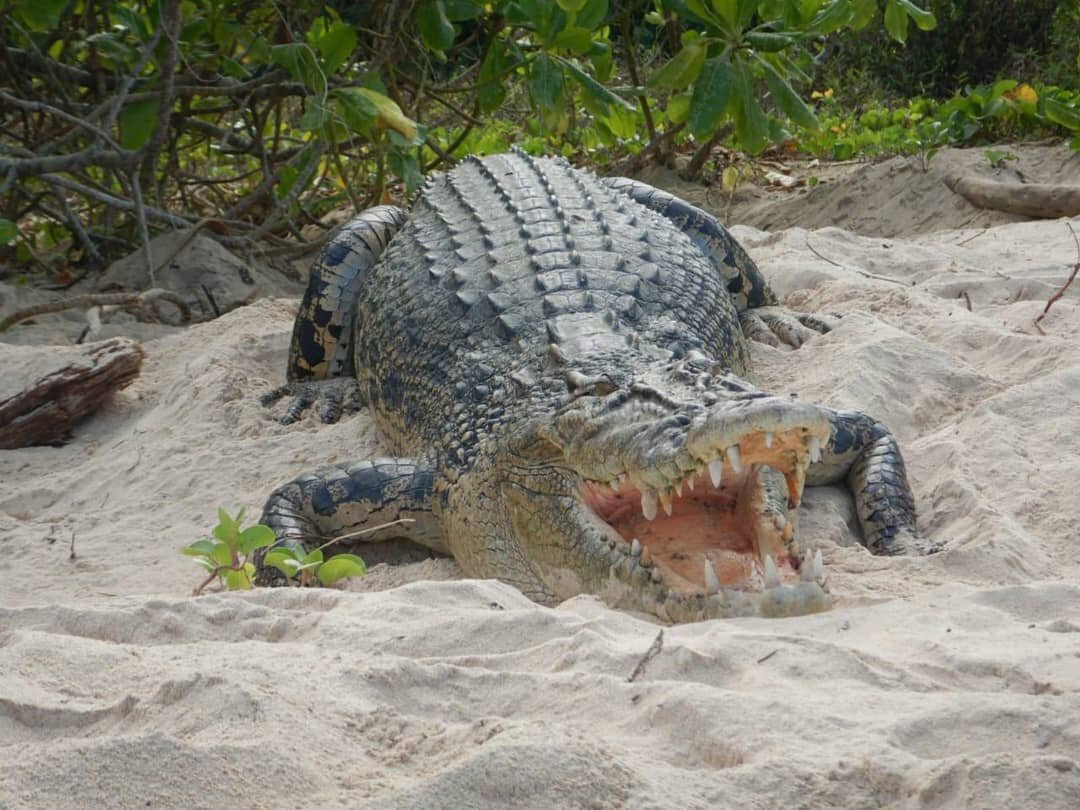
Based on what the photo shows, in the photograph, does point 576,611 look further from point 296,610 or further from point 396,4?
point 396,4

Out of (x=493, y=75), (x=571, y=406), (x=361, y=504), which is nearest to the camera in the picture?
(x=571, y=406)

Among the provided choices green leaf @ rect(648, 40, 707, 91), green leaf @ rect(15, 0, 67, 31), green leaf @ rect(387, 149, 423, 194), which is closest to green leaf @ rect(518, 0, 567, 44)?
green leaf @ rect(648, 40, 707, 91)

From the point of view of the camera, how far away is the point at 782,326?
5.48 meters

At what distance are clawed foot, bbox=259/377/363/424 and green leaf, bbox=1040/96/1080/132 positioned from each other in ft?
17.4

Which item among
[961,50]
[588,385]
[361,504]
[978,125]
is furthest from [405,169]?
[961,50]

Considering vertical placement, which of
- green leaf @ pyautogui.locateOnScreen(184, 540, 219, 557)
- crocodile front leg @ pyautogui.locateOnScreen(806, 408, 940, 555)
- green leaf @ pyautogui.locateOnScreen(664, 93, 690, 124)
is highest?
green leaf @ pyautogui.locateOnScreen(664, 93, 690, 124)

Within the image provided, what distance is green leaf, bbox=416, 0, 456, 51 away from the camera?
6.44 m

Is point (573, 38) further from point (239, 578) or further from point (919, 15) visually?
point (239, 578)

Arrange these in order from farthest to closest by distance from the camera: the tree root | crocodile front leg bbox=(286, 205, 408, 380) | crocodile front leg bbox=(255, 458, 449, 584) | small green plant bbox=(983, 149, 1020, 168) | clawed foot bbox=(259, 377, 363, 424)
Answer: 1. small green plant bbox=(983, 149, 1020, 168)
2. the tree root
3. crocodile front leg bbox=(286, 205, 408, 380)
4. clawed foot bbox=(259, 377, 363, 424)
5. crocodile front leg bbox=(255, 458, 449, 584)

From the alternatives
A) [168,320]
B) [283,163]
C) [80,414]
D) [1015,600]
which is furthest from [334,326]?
[1015,600]

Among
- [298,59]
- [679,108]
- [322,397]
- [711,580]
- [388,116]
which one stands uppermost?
[298,59]

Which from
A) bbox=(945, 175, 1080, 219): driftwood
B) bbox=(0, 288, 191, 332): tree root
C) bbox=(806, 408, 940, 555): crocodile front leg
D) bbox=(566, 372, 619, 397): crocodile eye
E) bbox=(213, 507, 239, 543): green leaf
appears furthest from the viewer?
bbox=(945, 175, 1080, 219): driftwood

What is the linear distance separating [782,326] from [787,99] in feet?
4.32

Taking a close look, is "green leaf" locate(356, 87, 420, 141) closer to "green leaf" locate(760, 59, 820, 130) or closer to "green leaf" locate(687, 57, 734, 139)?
"green leaf" locate(687, 57, 734, 139)
